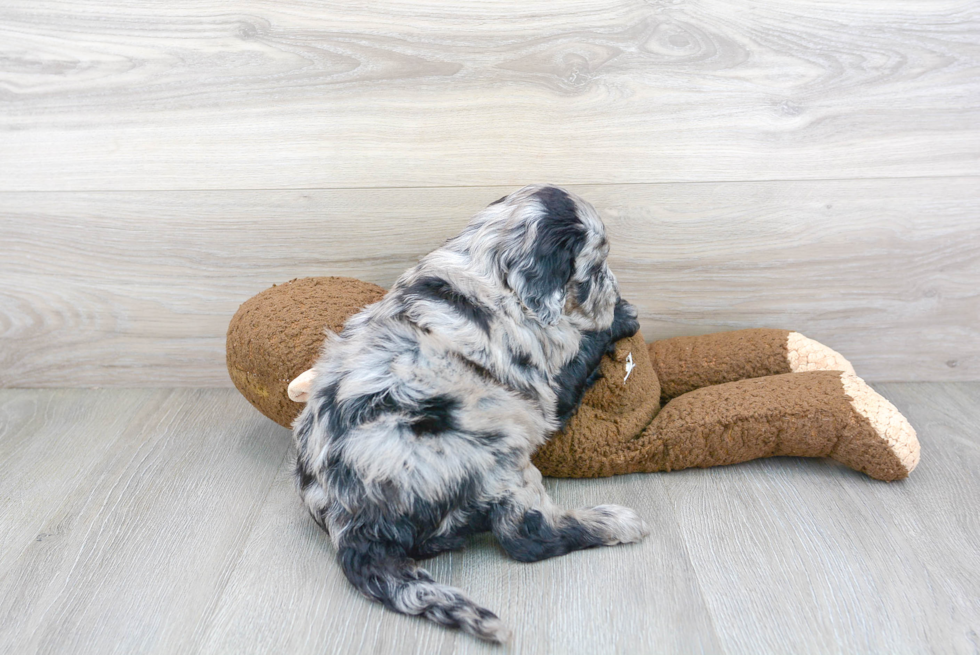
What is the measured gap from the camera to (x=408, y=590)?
63.5 inches

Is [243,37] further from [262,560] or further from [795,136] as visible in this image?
[795,136]

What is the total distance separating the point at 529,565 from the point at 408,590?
0.32m

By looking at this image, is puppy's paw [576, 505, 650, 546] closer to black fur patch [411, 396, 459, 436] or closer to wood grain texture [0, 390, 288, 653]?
black fur patch [411, 396, 459, 436]

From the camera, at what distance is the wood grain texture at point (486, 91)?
2.25 meters

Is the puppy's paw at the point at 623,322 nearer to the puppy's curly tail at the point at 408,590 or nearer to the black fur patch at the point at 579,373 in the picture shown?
the black fur patch at the point at 579,373

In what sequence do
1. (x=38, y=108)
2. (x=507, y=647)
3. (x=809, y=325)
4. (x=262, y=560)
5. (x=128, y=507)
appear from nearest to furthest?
(x=507, y=647), (x=262, y=560), (x=128, y=507), (x=38, y=108), (x=809, y=325)

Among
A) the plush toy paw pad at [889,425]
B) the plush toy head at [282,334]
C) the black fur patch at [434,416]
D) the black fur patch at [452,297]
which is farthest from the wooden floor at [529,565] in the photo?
the black fur patch at [452,297]

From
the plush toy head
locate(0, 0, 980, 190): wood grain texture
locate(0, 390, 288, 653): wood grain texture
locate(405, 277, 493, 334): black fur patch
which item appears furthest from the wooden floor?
locate(0, 0, 980, 190): wood grain texture

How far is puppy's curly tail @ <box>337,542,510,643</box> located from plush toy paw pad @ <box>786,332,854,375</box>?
1.35 metres

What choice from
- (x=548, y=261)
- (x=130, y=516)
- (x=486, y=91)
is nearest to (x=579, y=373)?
(x=548, y=261)

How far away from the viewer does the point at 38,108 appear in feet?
7.80

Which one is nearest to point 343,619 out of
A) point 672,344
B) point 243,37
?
point 672,344

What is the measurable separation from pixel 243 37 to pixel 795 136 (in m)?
1.81

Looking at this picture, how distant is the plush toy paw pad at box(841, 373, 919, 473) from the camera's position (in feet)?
6.52
